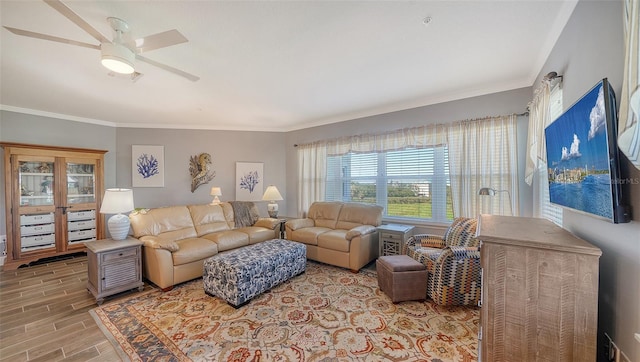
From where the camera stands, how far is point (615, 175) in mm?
1099

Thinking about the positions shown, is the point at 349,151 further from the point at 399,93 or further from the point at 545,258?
the point at 545,258

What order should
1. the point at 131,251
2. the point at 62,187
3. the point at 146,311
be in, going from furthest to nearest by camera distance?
the point at 62,187 → the point at 131,251 → the point at 146,311

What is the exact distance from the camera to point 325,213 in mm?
4582

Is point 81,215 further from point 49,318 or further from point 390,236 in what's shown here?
point 390,236

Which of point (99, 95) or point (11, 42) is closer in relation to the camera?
point (11, 42)

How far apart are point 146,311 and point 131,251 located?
84 cm

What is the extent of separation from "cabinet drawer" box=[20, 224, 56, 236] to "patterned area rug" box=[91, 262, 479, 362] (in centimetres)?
261

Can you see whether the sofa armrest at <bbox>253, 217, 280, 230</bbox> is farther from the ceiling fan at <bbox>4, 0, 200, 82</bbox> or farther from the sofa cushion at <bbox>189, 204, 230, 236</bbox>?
the ceiling fan at <bbox>4, 0, 200, 82</bbox>

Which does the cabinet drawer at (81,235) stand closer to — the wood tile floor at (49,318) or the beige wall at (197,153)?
the wood tile floor at (49,318)

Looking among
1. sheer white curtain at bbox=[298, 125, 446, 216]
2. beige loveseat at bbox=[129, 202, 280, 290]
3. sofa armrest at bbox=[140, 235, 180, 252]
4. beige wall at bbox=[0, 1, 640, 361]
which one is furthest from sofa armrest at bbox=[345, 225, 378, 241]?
sofa armrest at bbox=[140, 235, 180, 252]

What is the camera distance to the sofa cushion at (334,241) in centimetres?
355

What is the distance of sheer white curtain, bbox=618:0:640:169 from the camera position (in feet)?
2.83

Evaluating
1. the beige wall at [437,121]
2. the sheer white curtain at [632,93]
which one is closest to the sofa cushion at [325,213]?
the beige wall at [437,121]

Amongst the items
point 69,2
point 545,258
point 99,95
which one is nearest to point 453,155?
point 545,258
